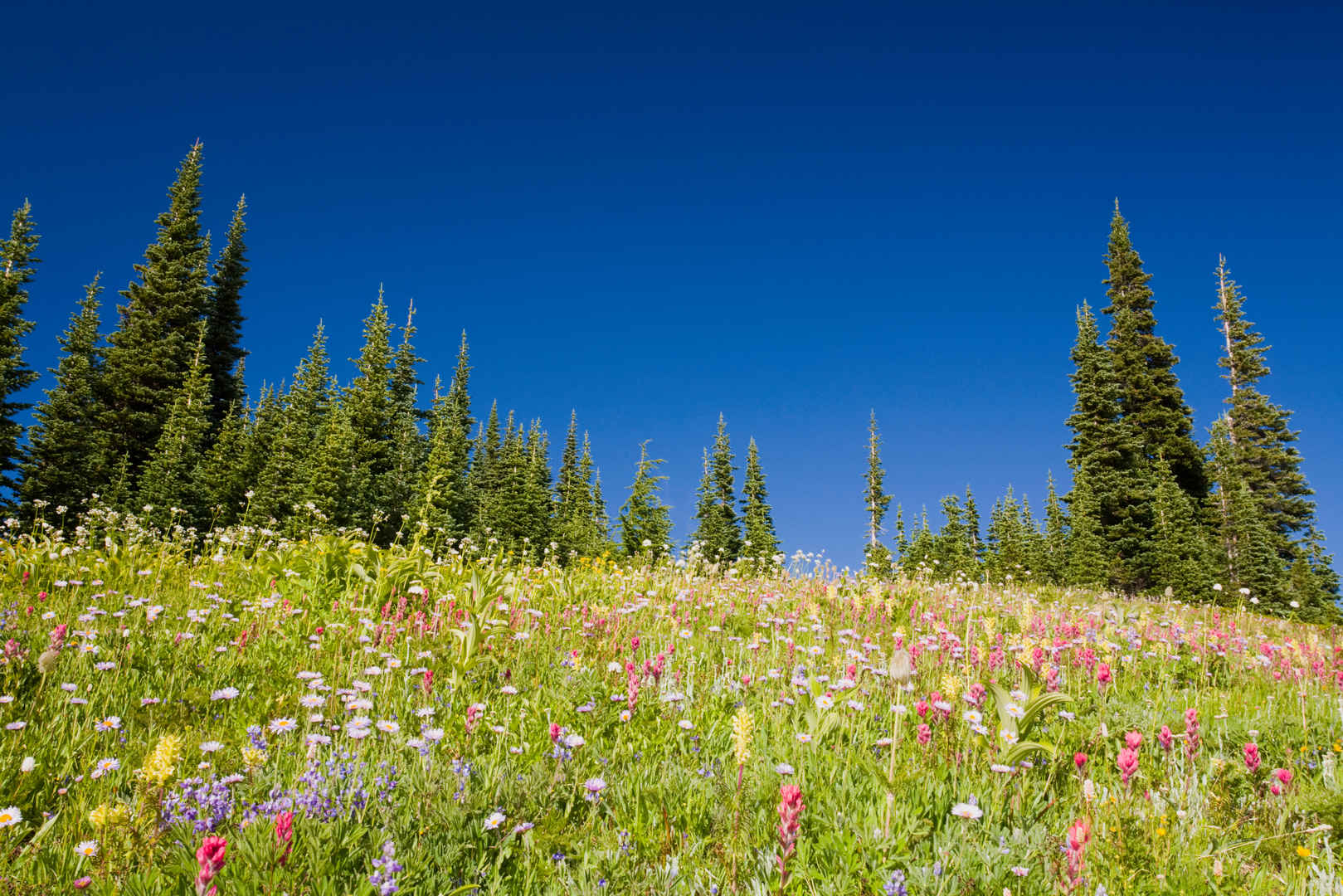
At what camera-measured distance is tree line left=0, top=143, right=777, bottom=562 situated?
33.1m

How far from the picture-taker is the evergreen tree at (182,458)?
32406mm

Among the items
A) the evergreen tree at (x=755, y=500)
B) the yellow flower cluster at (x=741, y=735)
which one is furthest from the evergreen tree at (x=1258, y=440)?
the yellow flower cluster at (x=741, y=735)

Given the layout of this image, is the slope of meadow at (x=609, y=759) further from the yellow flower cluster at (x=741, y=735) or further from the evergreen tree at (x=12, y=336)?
the evergreen tree at (x=12, y=336)

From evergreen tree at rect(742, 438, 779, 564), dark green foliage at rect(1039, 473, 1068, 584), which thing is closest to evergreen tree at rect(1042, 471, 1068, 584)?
dark green foliage at rect(1039, 473, 1068, 584)

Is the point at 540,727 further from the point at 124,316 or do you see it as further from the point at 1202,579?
the point at 124,316

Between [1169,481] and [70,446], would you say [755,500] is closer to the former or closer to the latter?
[1169,481]

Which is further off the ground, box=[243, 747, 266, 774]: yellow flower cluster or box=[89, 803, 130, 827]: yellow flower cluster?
box=[243, 747, 266, 774]: yellow flower cluster

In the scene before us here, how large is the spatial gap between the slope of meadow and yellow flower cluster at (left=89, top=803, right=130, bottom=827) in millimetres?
22

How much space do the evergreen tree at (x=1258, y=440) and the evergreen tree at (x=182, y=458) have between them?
183 feet

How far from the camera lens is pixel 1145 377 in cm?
3297

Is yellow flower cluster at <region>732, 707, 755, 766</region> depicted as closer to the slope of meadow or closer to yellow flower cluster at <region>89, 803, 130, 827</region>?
the slope of meadow

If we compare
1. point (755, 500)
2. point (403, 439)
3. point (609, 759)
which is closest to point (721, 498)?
point (755, 500)

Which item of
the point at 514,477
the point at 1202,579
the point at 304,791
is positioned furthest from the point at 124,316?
the point at 1202,579

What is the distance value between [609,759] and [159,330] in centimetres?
4777
